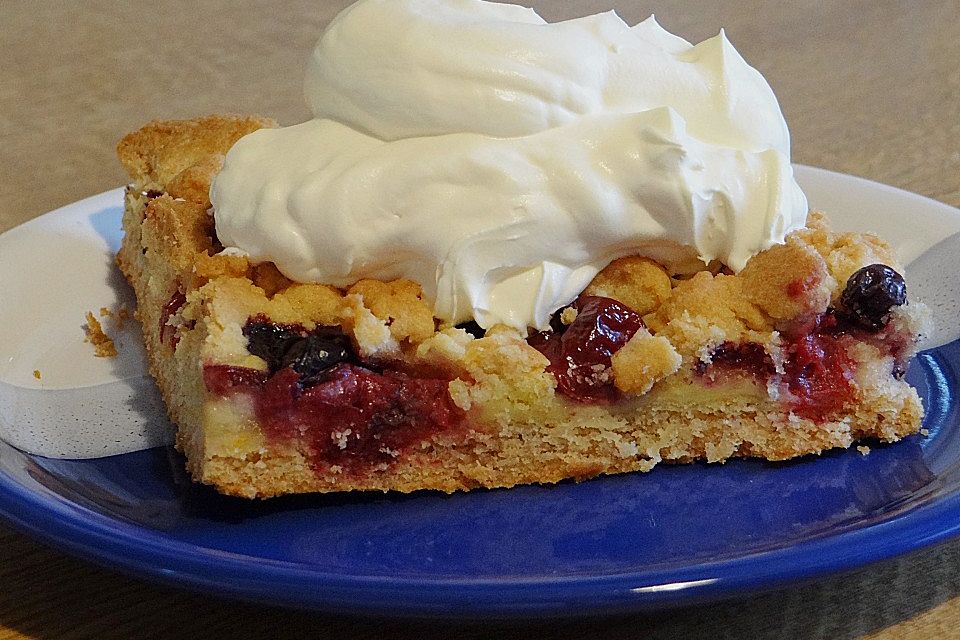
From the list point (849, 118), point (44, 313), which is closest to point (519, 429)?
point (44, 313)

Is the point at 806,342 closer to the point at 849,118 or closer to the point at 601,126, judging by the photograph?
the point at 601,126

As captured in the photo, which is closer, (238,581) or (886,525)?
(238,581)

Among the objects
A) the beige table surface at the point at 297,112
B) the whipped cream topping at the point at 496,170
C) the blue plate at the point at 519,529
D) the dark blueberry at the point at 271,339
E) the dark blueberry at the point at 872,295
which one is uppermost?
the whipped cream topping at the point at 496,170

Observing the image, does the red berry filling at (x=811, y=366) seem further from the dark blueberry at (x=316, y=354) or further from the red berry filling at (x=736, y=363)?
the dark blueberry at (x=316, y=354)

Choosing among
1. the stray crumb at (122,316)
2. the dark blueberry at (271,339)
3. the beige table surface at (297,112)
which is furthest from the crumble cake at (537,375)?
the stray crumb at (122,316)

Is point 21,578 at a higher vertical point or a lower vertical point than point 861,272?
lower

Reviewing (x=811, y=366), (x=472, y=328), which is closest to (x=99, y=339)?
(x=472, y=328)

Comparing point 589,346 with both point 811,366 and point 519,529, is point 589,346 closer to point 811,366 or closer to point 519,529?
point 519,529

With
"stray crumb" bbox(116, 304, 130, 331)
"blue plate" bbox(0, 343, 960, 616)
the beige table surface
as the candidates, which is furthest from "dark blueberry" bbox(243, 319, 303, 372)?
"stray crumb" bbox(116, 304, 130, 331)
